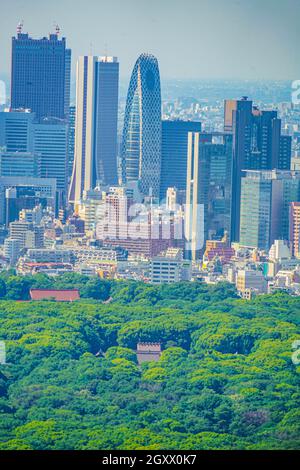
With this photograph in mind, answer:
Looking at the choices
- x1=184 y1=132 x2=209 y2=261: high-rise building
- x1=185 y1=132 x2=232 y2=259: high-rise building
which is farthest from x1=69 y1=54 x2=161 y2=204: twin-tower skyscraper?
x1=185 y1=132 x2=232 y2=259: high-rise building

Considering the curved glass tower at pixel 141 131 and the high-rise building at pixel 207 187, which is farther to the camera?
the curved glass tower at pixel 141 131

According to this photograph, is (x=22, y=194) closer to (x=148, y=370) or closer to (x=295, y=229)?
(x=295, y=229)

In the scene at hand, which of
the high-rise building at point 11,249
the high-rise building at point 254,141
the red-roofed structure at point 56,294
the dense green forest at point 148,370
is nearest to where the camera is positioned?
the dense green forest at point 148,370

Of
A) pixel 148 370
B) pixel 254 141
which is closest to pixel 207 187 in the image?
pixel 254 141

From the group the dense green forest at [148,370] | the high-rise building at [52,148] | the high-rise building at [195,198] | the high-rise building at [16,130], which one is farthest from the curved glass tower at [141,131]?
the dense green forest at [148,370]

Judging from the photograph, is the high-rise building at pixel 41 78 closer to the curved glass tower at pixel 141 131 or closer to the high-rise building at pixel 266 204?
the curved glass tower at pixel 141 131
